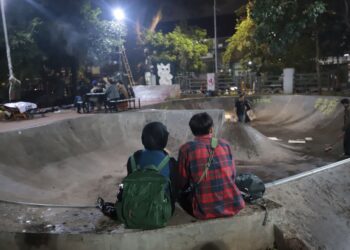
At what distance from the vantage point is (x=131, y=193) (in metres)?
3.38

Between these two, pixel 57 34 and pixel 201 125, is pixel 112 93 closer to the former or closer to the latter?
pixel 57 34

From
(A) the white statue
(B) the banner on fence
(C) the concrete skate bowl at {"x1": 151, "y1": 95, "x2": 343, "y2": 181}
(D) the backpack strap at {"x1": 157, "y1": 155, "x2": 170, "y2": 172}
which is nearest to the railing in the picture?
(B) the banner on fence

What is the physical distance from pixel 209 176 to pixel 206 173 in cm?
4

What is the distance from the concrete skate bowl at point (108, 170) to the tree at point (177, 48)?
16.9 meters

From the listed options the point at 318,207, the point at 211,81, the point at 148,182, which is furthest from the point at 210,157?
the point at 211,81

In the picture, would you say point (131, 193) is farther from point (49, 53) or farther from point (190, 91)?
point (190, 91)

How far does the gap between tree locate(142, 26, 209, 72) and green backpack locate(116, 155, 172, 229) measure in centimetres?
3060

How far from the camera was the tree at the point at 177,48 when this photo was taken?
33.5 meters

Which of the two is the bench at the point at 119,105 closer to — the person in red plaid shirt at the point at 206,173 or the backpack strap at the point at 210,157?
the person in red plaid shirt at the point at 206,173

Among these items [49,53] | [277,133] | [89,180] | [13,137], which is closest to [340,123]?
[277,133]

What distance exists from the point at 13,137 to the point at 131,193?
7275 mm

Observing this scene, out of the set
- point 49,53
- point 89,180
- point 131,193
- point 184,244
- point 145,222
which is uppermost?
point 49,53

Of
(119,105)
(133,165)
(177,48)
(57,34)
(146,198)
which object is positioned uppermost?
(177,48)

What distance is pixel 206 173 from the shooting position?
3.62 m
